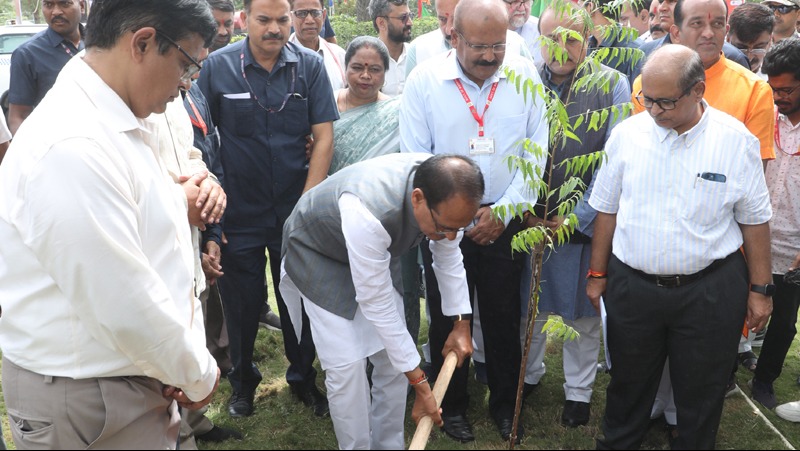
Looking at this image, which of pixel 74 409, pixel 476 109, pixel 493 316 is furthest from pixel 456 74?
pixel 74 409

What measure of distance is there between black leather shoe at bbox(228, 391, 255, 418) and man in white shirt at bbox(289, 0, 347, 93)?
88.7 inches

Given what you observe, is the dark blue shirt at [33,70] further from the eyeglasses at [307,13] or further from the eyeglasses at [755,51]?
the eyeglasses at [755,51]

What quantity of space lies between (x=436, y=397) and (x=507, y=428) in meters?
1.33

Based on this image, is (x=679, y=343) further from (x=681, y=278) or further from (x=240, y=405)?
(x=240, y=405)

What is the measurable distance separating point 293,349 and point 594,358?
1.84 m

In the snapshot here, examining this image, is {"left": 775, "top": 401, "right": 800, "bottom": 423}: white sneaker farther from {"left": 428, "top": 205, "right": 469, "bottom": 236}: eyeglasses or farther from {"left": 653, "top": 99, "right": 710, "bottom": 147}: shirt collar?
{"left": 428, "top": 205, "right": 469, "bottom": 236}: eyeglasses

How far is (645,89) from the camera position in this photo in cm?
343

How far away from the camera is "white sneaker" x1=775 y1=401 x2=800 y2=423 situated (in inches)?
173

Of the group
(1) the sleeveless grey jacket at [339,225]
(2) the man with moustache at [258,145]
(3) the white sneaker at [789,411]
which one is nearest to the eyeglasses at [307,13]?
(2) the man with moustache at [258,145]

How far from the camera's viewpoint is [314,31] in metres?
5.62

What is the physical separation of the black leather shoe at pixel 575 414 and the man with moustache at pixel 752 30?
286cm

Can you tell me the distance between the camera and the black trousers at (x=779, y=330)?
14.5ft

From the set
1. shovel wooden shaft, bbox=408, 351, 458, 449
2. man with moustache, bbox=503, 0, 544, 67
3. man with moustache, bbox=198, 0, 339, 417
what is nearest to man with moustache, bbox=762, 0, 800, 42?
man with moustache, bbox=503, 0, 544, 67

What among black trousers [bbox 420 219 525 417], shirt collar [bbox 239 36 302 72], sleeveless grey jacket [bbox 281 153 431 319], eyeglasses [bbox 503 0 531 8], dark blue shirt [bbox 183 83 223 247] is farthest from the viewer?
eyeglasses [bbox 503 0 531 8]
